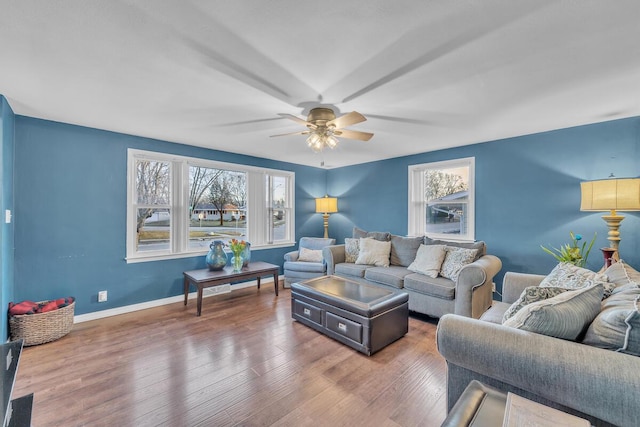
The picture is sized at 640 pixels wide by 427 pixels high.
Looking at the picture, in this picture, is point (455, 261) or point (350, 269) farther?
point (350, 269)

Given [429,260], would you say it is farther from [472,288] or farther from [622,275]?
[622,275]

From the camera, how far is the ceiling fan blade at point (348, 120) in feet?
7.45

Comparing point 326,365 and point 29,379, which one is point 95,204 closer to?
point 29,379

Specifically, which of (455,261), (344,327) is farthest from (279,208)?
(455,261)

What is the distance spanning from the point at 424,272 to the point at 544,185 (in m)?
1.90

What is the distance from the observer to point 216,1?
1.33 metres

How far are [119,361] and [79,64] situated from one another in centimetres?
242

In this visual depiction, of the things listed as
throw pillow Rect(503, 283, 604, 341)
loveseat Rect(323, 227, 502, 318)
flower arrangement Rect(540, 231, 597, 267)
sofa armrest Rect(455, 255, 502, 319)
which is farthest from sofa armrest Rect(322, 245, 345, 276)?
throw pillow Rect(503, 283, 604, 341)

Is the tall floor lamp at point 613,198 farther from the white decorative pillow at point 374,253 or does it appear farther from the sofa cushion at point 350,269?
the sofa cushion at point 350,269

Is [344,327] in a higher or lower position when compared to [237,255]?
lower

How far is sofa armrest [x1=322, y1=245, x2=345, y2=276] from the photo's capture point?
4336 millimetres

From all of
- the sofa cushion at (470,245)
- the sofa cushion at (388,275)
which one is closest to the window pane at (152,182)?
the sofa cushion at (388,275)

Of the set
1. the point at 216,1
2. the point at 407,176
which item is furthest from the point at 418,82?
the point at 407,176

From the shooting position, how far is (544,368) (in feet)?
3.88
